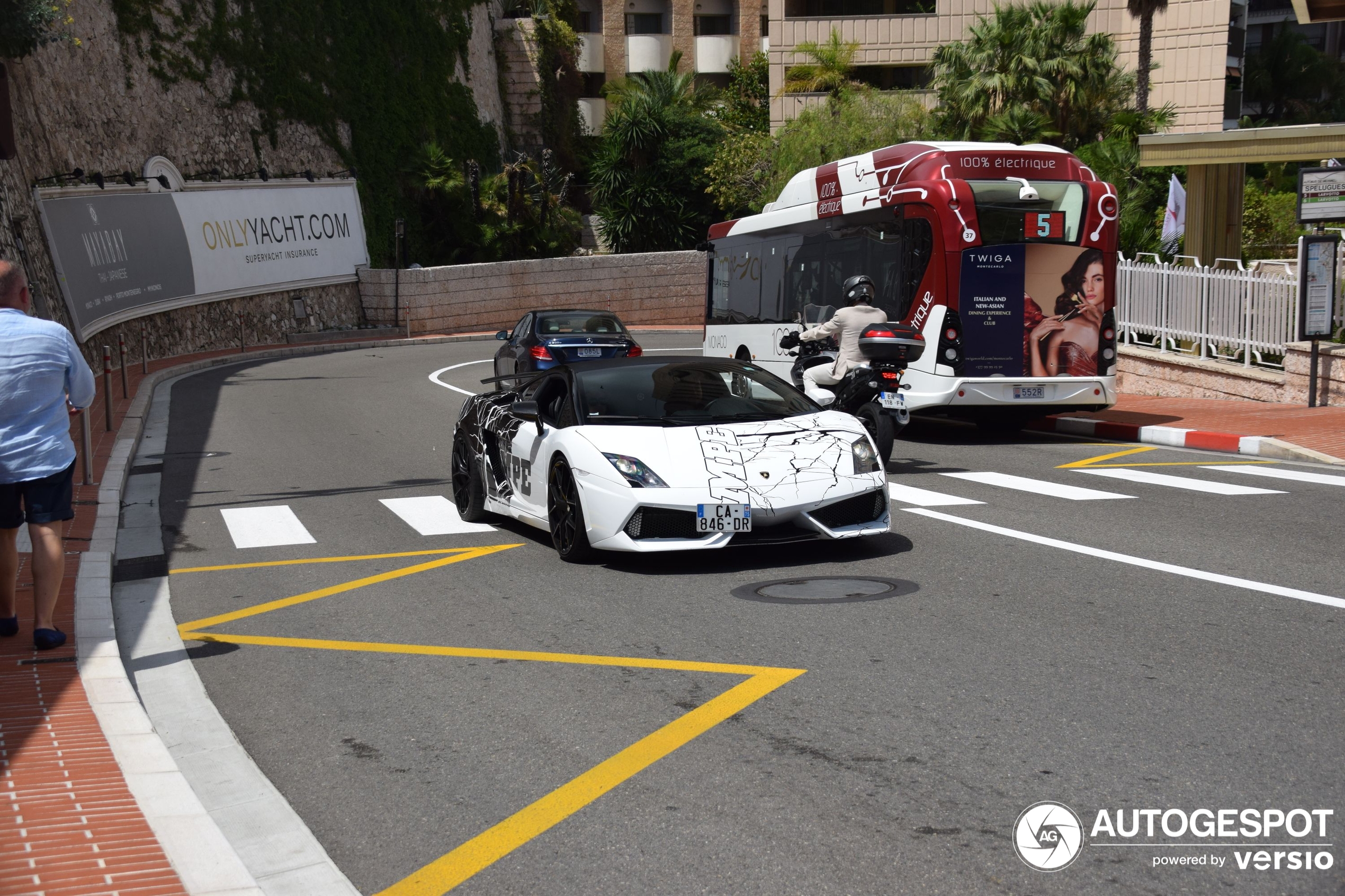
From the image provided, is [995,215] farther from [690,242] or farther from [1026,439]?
[690,242]

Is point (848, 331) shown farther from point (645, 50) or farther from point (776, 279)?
point (645, 50)

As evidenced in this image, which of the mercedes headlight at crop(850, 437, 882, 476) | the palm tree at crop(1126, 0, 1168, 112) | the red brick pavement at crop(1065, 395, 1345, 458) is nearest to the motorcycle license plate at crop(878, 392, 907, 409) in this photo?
the mercedes headlight at crop(850, 437, 882, 476)

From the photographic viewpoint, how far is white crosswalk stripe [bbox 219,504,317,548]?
1052cm

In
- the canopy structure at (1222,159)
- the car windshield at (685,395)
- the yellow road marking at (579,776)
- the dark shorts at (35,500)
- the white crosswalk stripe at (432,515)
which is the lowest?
the white crosswalk stripe at (432,515)

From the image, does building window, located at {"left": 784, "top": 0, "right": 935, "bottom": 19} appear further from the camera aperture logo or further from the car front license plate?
the camera aperture logo

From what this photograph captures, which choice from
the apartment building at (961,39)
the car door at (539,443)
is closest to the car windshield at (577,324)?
the car door at (539,443)

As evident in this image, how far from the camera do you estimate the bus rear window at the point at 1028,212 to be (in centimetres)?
1560

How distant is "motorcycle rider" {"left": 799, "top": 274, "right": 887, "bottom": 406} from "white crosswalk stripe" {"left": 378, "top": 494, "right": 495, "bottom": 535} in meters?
3.36

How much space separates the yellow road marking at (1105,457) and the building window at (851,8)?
1685 inches

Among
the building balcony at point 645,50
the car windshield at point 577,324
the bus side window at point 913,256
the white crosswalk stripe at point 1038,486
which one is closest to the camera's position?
the white crosswalk stripe at point 1038,486

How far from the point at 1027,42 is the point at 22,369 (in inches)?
1626

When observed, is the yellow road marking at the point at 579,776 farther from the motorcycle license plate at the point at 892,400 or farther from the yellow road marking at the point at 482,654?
the motorcycle license plate at the point at 892,400

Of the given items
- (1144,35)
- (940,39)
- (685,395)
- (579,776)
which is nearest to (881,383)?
(685,395)

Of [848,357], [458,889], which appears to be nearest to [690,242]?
[848,357]
